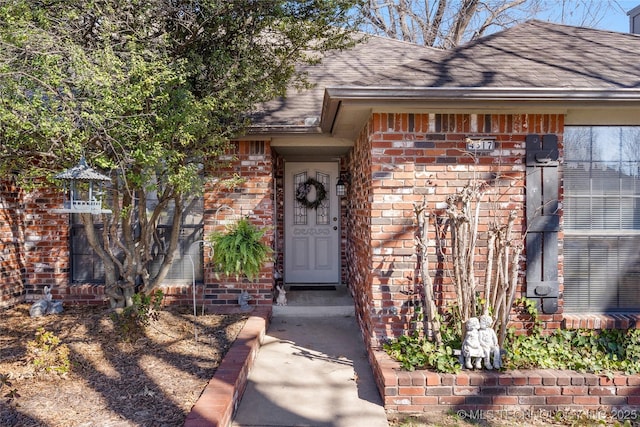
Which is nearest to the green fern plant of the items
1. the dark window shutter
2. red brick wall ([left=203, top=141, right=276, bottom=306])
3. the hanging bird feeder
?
red brick wall ([left=203, top=141, right=276, bottom=306])

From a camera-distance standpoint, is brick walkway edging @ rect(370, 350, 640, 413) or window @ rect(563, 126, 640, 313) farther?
window @ rect(563, 126, 640, 313)

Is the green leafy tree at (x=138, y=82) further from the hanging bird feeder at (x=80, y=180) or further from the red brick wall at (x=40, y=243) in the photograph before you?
the red brick wall at (x=40, y=243)

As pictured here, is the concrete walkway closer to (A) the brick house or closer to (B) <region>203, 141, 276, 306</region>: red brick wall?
(A) the brick house

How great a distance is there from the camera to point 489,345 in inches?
132

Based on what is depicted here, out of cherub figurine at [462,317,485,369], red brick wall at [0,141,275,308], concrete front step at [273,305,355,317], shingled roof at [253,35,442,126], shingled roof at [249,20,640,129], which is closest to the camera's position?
cherub figurine at [462,317,485,369]

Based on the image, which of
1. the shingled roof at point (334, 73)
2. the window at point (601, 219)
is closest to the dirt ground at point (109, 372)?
the shingled roof at point (334, 73)

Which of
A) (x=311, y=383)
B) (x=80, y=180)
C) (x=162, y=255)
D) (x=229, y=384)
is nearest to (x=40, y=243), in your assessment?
(x=162, y=255)

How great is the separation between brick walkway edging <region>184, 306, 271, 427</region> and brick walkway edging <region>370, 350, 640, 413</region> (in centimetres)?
118

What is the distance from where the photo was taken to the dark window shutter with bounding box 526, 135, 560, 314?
3.83m

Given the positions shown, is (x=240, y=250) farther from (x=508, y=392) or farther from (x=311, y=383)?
(x=508, y=392)

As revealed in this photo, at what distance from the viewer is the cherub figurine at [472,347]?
3.35 metres

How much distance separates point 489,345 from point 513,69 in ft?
8.21

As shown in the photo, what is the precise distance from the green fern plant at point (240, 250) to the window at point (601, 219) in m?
3.27

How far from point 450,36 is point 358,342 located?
11122mm
